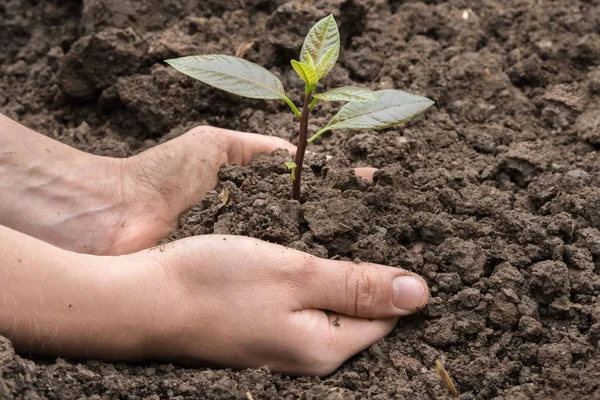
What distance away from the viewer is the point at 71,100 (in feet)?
8.46

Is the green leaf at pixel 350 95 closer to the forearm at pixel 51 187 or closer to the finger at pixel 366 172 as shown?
the finger at pixel 366 172

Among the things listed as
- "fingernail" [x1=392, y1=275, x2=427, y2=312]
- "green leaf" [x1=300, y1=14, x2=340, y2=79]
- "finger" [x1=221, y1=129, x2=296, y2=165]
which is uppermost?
"green leaf" [x1=300, y1=14, x2=340, y2=79]

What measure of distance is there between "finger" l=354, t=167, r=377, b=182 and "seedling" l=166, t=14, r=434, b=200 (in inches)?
9.6

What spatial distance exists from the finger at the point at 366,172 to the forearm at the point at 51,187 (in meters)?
0.70

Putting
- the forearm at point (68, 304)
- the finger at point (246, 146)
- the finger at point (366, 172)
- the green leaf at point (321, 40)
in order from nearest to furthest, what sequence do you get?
the forearm at point (68, 304)
the green leaf at point (321, 40)
the finger at point (366, 172)
the finger at point (246, 146)

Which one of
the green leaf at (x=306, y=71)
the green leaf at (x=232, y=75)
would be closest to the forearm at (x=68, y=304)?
the green leaf at (x=232, y=75)

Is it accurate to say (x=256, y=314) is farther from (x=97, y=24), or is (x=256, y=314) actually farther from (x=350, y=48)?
(x=97, y=24)

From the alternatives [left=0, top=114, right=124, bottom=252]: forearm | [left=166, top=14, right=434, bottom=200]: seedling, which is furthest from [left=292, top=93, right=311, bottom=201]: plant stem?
[left=0, top=114, right=124, bottom=252]: forearm

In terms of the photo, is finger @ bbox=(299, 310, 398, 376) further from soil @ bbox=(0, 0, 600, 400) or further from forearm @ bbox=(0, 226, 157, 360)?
forearm @ bbox=(0, 226, 157, 360)

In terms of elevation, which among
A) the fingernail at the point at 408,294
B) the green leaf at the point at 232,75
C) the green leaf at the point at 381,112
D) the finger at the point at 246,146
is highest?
the green leaf at the point at 232,75

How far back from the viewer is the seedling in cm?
167

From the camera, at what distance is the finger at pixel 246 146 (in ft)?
6.97

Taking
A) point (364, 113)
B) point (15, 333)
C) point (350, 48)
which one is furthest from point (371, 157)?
point (15, 333)

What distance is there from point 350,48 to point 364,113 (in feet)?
2.79
